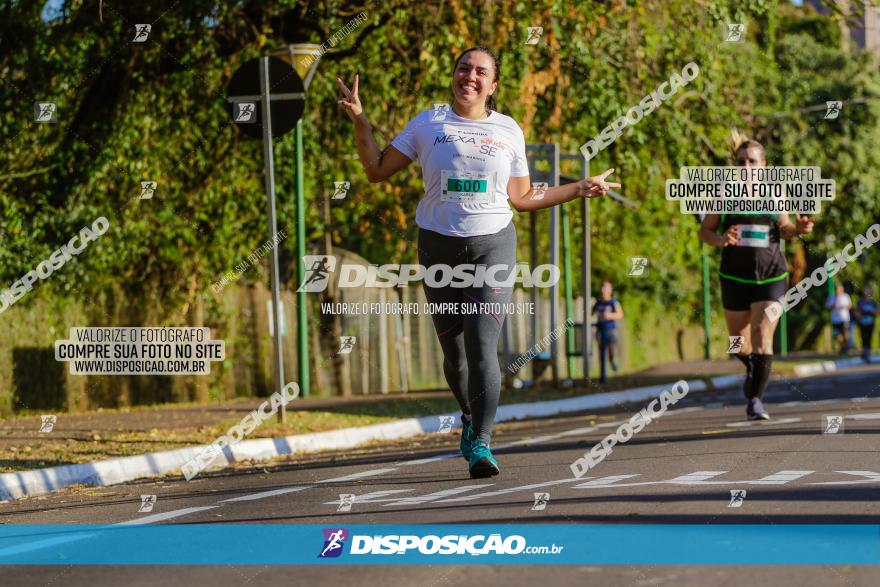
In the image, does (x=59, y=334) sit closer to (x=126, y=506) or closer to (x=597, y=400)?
(x=597, y=400)

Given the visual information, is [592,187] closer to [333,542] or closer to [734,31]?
[333,542]

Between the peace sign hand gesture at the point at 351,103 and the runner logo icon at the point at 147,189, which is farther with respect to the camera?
the runner logo icon at the point at 147,189

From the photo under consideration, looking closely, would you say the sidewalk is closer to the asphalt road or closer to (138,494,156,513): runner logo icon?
the asphalt road

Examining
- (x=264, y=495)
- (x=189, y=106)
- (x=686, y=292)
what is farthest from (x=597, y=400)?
(x=686, y=292)

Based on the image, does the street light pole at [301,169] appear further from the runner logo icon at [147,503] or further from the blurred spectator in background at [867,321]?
the blurred spectator in background at [867,321]

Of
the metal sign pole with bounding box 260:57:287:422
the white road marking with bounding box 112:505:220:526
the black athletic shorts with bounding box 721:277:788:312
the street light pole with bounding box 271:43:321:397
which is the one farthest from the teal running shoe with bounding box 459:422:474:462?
the street light pole with bounding box 271:43:321:397

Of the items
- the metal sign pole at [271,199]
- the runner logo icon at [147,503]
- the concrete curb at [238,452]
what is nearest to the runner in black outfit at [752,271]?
the concrete curb at [238,452]

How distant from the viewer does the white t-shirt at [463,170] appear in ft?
25.4

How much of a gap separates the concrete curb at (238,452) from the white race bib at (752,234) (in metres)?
2.87

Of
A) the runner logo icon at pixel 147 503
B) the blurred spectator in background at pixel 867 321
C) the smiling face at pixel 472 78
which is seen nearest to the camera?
the runner logo icon at pixel 147 503

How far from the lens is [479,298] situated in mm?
7734

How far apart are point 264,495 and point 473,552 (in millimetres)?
2828

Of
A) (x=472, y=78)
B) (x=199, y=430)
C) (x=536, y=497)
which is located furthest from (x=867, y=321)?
(x=536, y=497)

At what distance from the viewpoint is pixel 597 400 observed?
19500 millimetres
